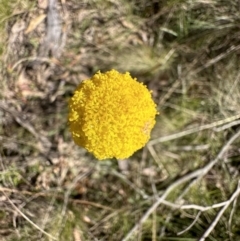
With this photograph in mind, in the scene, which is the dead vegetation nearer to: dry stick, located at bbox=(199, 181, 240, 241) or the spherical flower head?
dry stick, located at bbox=(199, 181, 240, 241)

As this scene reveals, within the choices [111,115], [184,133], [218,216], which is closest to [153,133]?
[184,133]

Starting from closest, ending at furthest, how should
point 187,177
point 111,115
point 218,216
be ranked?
point 111,115 < point 218,216 < point 187,177

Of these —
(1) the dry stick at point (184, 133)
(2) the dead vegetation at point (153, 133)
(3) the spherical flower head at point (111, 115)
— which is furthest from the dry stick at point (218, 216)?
(3) the spherical flower head at point (111, 115)

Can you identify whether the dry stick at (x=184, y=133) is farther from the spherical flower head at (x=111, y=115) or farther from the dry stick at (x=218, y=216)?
the spherical flower head at (x=111, y=115)

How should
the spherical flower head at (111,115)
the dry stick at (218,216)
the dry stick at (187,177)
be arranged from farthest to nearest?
1. the dry stick at (187,177)
2. the dry stick at (218,216)
3. the spherical flower head at (111,115)

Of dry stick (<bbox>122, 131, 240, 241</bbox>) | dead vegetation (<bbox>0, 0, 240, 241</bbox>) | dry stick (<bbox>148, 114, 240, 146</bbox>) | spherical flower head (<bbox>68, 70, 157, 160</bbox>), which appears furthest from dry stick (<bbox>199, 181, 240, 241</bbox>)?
spherical flower head (<bbox>68, 70, 157, 160</bbox>)

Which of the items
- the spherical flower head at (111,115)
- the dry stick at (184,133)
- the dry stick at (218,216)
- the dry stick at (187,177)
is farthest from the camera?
the dry stick at (184,133)

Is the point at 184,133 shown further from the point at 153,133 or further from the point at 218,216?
the point at 218,216
